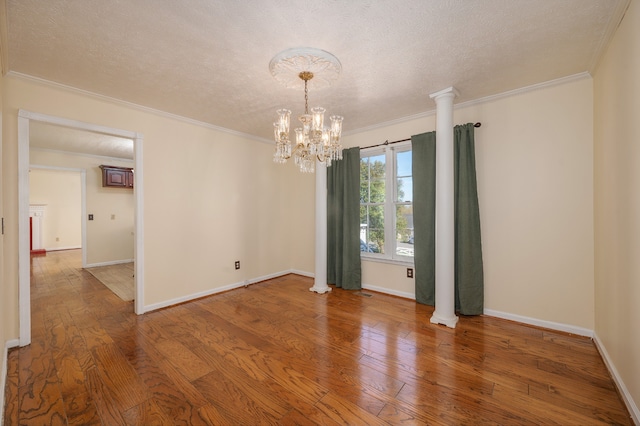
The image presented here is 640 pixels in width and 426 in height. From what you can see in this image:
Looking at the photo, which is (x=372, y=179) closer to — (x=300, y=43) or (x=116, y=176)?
(x=300, y=43)

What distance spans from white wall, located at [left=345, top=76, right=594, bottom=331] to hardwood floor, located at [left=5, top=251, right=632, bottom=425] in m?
0.33

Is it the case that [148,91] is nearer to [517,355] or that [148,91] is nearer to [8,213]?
[8,213]

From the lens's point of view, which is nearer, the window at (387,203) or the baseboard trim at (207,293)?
the baseboard trim at (207,293)

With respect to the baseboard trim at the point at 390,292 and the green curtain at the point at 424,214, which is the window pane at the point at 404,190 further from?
the baseboard trim at the point at 390,292

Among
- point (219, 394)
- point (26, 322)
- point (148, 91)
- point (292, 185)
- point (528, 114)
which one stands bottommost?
point (219, 394)

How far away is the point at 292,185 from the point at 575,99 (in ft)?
13.0

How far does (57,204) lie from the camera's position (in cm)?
790

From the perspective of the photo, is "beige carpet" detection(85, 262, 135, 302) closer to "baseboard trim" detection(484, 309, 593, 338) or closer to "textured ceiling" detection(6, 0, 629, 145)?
"textured ceiling" detection(6, 0, 629, 145)

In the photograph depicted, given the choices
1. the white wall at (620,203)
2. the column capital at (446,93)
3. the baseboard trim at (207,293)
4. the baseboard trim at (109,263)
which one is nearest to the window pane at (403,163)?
the column capital at (446,93)

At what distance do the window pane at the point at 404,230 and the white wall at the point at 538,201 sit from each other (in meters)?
0.91

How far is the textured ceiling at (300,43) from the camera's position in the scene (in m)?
1.65

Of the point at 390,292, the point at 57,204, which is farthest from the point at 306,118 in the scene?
the point at 57,204

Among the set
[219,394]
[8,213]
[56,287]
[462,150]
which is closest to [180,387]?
[219,394]

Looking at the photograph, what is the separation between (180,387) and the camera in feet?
6.05
